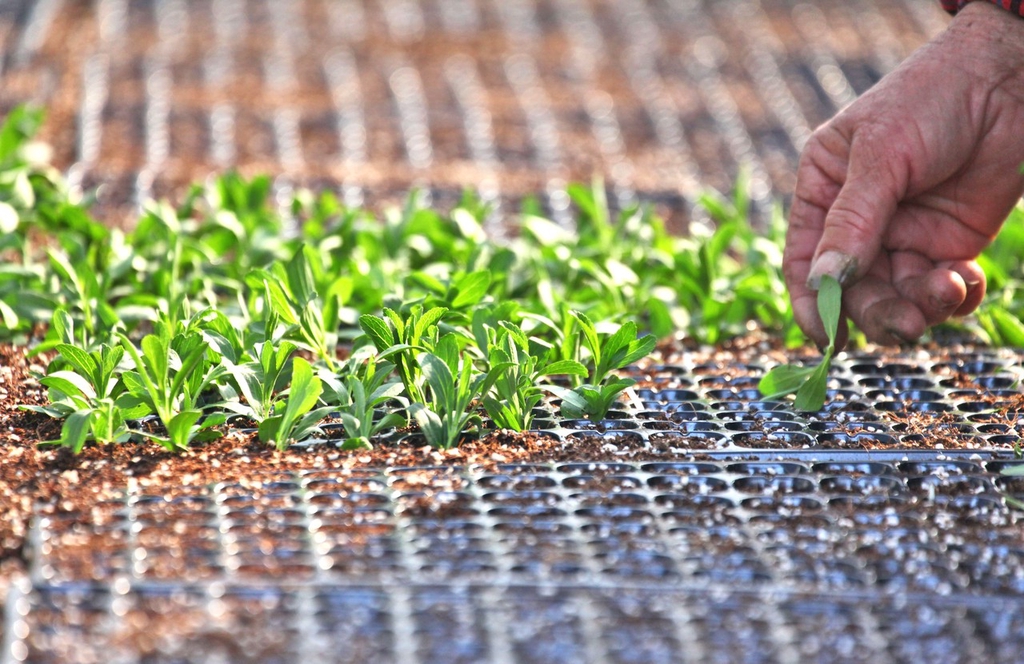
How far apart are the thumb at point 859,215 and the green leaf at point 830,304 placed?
0.02m

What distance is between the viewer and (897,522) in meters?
1.33

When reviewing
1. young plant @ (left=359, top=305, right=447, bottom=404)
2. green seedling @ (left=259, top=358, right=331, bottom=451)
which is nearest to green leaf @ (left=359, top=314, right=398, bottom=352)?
young plant @ (left=359, top=305, right=447, bottom=404)

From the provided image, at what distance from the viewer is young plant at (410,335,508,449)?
149 centimetres

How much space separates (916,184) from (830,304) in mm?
289

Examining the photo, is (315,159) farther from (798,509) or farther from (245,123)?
(798,509)

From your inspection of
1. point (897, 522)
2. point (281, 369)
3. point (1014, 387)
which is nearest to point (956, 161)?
point (1014, 387)

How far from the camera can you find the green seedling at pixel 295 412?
4.84 ft

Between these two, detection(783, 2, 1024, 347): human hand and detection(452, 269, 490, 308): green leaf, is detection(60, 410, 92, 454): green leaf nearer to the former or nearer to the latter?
detection(452, 269, 490, 308): green leaf

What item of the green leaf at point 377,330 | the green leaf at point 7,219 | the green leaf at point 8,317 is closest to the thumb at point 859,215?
the green leaf at point 377,330

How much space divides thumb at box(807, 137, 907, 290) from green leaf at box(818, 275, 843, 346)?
2 cm

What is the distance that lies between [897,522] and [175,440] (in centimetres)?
92

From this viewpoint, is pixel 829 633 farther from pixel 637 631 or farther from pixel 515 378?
pixel 515 378

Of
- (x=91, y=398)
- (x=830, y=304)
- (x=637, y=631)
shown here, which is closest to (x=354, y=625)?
(x=637, y=631)

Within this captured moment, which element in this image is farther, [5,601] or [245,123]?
[245,123]
